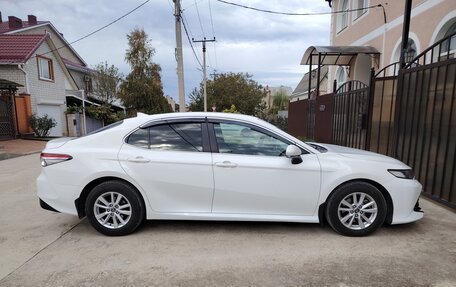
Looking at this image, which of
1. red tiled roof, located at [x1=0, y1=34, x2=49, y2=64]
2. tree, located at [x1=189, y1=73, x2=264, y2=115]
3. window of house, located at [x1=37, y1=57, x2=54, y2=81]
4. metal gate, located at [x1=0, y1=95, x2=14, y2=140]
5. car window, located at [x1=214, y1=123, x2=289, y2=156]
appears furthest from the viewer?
tree, located at [x1=189, y1=73, x2=264, y2=115]

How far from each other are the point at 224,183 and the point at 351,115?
6.03 meters

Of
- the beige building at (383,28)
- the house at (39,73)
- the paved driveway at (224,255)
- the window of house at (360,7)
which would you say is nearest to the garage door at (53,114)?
the house at (39,73)

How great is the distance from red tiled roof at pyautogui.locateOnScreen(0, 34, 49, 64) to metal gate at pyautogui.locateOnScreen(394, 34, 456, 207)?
65.3 feet

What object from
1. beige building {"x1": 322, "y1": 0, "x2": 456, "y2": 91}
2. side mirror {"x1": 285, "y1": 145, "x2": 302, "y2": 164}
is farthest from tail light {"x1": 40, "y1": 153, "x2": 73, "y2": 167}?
beige building {"x1": 322, "y1": 0, "x2": 456, "y2": 91}

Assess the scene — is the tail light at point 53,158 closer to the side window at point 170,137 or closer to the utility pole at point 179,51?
the side window at point 170,137

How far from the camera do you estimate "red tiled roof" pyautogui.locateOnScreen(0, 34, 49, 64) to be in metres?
18.4

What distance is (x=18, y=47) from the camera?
19.4 m

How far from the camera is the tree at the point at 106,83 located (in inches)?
1291

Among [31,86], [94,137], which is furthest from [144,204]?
[31,86]

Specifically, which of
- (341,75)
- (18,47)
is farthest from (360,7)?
(18,47)

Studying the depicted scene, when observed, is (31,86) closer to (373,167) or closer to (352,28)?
(352,28)

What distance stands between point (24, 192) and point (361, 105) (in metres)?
7.80

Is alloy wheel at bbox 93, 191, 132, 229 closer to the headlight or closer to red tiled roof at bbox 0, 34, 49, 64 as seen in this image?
the headlight

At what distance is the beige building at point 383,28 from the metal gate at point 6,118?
17039 mm
